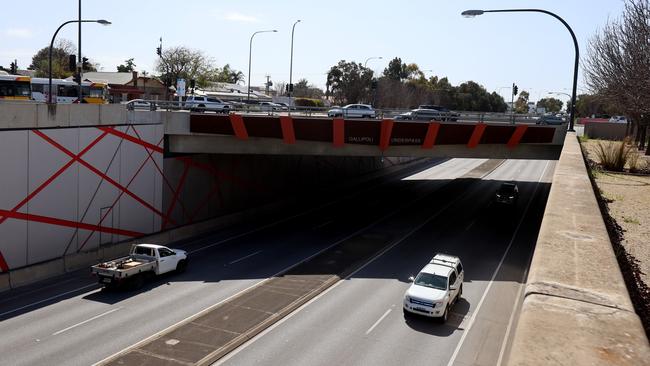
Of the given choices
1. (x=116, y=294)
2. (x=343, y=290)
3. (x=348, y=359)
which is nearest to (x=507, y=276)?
(x=343, y=290)

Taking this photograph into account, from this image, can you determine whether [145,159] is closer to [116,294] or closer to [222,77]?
[116,294]

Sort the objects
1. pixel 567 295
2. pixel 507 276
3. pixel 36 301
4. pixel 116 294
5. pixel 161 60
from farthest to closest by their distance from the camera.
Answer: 1. pixel 161 60
2. pixel 507 276
3. pixel 116 294
4. pixel 36 301
5. pixel 567 295

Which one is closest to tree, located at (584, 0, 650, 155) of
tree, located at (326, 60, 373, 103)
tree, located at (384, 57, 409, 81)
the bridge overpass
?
the bridge overpass

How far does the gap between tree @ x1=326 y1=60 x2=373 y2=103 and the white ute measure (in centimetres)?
8867

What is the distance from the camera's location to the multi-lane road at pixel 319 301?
1870cm

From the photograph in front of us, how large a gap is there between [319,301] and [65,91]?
136ft

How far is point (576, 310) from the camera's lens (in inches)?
139

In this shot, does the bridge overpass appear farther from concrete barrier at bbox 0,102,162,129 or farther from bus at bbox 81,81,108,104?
bus at bbox 81,81,108,104

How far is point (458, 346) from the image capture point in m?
19.5

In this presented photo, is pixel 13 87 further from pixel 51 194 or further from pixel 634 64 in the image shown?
pixel 634 64

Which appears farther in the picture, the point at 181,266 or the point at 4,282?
the point at 181,266

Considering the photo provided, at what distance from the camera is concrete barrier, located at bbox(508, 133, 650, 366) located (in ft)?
9.24

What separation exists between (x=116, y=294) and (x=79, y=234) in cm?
617

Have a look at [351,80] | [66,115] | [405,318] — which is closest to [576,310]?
[405,318]
